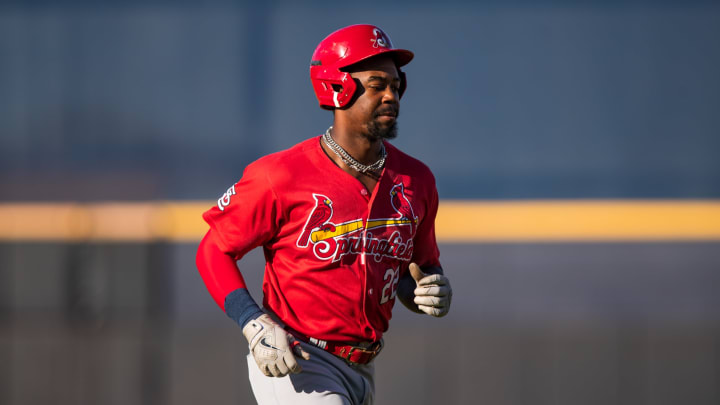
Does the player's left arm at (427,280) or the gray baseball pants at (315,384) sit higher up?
the player's left arm at (427,280)

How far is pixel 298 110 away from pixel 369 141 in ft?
8.39

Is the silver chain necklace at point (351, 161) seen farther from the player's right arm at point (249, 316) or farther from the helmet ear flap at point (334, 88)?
the player's right arm at point (249, 316)

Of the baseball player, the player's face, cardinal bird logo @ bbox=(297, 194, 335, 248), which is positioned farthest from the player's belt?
the player's face

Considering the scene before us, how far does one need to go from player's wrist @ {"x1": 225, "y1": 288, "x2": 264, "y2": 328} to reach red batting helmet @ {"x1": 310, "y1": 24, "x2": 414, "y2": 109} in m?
0.60

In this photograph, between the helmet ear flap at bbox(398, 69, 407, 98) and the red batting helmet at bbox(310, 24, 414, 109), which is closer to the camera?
the red batting helmet at bbox(310, 24, 414, 109)

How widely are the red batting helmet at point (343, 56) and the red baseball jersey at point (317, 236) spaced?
0.56ft

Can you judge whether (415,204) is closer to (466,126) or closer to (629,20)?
(466,126)

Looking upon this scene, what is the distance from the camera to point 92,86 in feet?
15.5

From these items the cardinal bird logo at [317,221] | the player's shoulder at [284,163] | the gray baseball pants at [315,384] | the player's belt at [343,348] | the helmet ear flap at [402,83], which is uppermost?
the helmet ear flap at [402,83]

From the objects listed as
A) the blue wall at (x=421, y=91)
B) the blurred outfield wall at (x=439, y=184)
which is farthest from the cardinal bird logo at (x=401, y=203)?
the blue wall at (x=421, y=91)

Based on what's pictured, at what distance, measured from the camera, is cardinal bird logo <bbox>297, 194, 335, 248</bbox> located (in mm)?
2158

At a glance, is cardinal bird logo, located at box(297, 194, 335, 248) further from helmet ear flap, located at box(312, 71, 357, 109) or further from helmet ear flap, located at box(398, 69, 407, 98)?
helmet ear flap, located at box(398, 69, 407, 98)

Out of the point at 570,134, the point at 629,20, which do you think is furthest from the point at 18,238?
the point at 629,20

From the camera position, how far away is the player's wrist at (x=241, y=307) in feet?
6.83
